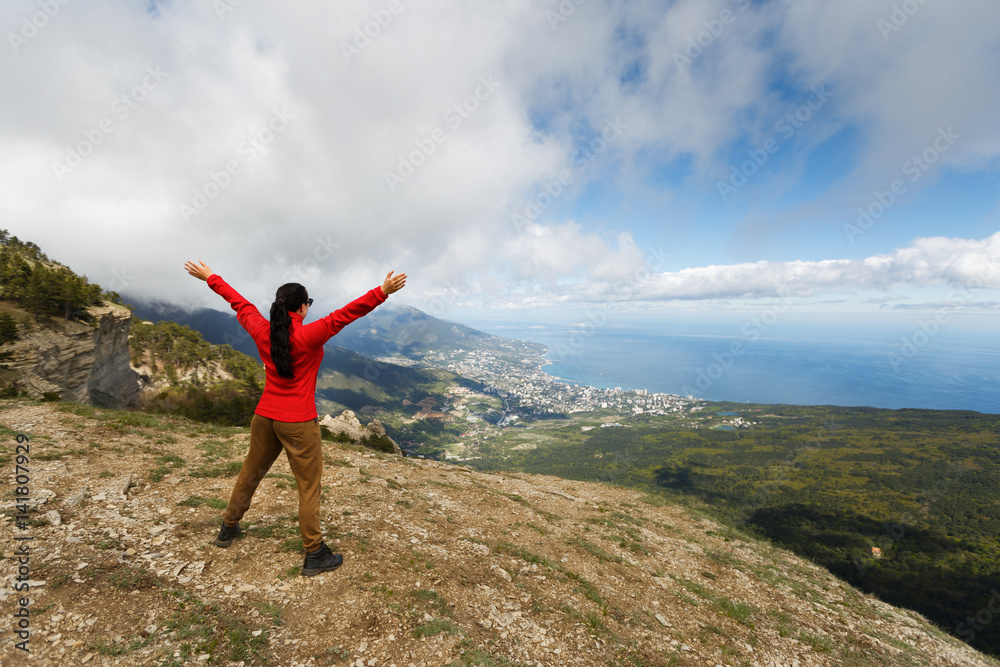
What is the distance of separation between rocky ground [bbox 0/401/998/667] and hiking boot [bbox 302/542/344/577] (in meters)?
0.16

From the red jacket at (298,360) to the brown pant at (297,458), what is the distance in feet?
0.57

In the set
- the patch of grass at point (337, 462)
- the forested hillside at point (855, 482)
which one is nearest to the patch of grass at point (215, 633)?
the patch of grass at point (337, 462)

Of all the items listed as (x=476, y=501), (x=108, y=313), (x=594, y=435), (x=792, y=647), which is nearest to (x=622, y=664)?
(x=792, y=647)

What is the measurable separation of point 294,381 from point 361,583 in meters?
3.82

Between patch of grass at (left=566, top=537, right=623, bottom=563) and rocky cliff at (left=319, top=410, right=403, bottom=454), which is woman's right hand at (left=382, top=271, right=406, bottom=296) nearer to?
patch of grass at (left=566, top=537, right=623, bottom=563)

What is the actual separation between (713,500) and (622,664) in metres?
95.3

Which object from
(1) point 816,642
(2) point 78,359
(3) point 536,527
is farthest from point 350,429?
(1) point 816,642

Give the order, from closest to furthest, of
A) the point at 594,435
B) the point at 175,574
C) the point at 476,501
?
the point at 175,574, the point at 476,501, the point at 594,435

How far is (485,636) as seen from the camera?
214 inches

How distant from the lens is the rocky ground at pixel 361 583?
14.5 feet

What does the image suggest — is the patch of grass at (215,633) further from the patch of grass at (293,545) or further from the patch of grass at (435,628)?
the patch of grass at (435,628)

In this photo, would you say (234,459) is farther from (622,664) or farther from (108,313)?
(108,313)

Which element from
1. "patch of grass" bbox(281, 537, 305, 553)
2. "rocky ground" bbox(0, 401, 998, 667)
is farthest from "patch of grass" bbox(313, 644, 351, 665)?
"patch of grass" bbox(281, 537, 305, 553)

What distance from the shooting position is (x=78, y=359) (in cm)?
2433
